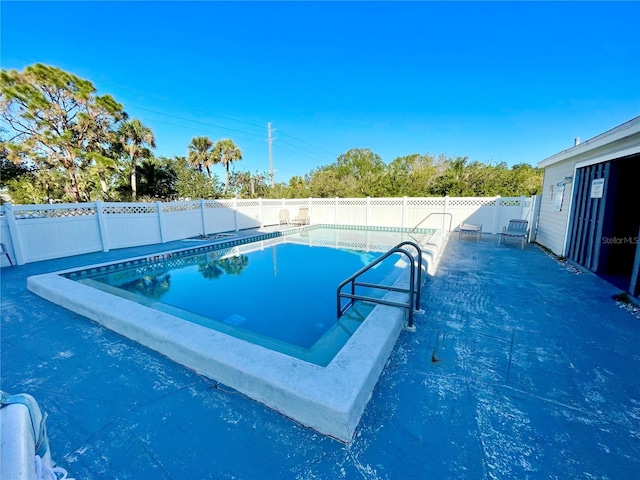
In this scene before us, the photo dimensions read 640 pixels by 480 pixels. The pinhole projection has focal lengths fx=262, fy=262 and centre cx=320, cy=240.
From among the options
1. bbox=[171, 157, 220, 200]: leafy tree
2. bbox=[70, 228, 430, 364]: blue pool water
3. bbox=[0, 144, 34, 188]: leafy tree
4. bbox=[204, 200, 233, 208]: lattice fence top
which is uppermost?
bbox=[0, 144, 34, 188]: leafy tree

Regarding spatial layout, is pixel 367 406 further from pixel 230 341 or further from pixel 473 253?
pixel 473 253

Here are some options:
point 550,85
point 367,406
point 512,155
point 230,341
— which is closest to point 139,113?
point 230,341

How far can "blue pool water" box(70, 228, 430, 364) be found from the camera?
331 centimetres

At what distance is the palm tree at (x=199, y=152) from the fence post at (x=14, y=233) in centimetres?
1552

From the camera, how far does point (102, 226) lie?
287 inches

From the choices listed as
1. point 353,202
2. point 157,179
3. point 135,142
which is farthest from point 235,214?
point 157,179

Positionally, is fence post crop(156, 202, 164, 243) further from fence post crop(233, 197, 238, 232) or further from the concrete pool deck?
the concrete pool deck

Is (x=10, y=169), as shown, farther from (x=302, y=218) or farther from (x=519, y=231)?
(x=519, y=231)

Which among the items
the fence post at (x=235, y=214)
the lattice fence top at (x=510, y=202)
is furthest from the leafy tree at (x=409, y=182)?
the fence post at (x=235, y=214)

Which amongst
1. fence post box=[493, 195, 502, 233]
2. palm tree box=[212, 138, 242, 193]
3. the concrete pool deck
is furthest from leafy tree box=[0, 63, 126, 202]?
fence post box=[493, 195, 502, 233]

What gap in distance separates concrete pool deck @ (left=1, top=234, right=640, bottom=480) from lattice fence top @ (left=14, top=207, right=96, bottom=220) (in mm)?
4400

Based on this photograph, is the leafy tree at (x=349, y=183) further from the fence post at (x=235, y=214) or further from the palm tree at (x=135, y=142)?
the palm tree at (x=135, y=142)

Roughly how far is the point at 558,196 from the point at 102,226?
12032mm

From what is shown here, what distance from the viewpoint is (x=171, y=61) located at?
513 inches
